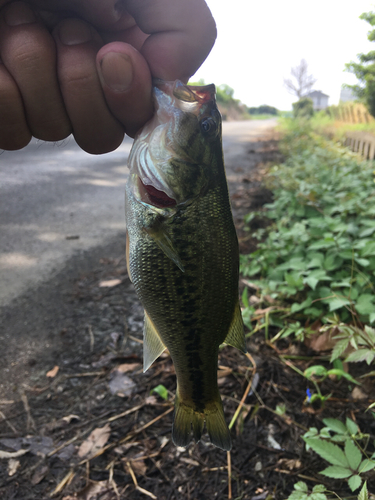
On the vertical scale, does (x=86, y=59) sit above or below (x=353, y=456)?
above

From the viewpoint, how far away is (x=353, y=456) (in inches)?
62.4

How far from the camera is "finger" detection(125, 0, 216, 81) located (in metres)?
1.15

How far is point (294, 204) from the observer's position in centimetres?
436

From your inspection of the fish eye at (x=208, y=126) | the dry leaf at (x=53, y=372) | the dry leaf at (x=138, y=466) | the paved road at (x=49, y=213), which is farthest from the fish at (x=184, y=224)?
the dry leaf at (x=53, y=372)

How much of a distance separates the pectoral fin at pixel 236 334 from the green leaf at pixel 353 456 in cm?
69

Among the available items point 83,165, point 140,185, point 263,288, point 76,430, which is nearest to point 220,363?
point 263,288

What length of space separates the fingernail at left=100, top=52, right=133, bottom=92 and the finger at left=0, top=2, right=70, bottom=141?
6.8 inches

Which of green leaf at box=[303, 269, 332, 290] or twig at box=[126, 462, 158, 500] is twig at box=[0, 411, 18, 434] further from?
green leaf at box=[303, 269, 332, 290]

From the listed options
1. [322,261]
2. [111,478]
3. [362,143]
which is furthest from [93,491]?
[362,143]

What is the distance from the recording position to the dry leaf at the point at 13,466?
6.53 feet

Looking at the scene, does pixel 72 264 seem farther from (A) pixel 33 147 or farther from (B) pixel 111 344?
(A) pixel 33 147

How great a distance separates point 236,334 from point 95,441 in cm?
127

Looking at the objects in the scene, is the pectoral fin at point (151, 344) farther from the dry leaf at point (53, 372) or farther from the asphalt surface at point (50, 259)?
the dry leaf at point (53, 372)

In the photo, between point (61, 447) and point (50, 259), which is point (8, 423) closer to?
point (61, 447)
